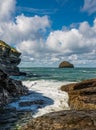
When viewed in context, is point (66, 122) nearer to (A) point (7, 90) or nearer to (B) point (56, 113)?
(B) point (56, 113)

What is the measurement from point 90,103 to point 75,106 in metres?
2.05

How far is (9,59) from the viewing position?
96.8 m

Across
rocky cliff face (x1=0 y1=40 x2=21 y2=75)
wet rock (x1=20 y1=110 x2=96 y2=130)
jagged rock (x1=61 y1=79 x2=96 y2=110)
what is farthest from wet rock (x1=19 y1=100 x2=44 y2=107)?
rocky cliff face (x1=0 y1=40 x2=21 y2=75)

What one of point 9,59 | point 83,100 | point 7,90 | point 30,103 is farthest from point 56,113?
point 9,59

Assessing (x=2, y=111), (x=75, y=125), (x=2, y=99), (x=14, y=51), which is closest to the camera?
(x=75, y=125)

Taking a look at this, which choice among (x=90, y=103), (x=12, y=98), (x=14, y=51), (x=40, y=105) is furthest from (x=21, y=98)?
(x=14, y=51)

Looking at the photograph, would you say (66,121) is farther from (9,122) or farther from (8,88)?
(8,88)

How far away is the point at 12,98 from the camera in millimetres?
27172

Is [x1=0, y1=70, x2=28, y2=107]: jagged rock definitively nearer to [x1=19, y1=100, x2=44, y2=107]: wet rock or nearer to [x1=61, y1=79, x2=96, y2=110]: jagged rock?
[x1=19, y1=100, x2=44, y2=107]: wet rock

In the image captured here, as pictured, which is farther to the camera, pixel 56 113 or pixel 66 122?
pixel 56 113

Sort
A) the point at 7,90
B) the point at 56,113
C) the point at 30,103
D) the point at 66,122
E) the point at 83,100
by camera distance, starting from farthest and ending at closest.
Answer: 1. the point at 7,90
2. the point at 30,103
3. the point at 83,100
4. the point at 56,113
5. the point at 66,122

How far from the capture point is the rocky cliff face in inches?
3605

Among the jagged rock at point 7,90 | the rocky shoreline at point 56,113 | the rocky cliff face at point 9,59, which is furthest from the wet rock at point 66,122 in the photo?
the rocky cliff face at point 9,59

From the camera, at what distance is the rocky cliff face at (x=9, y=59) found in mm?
91562
